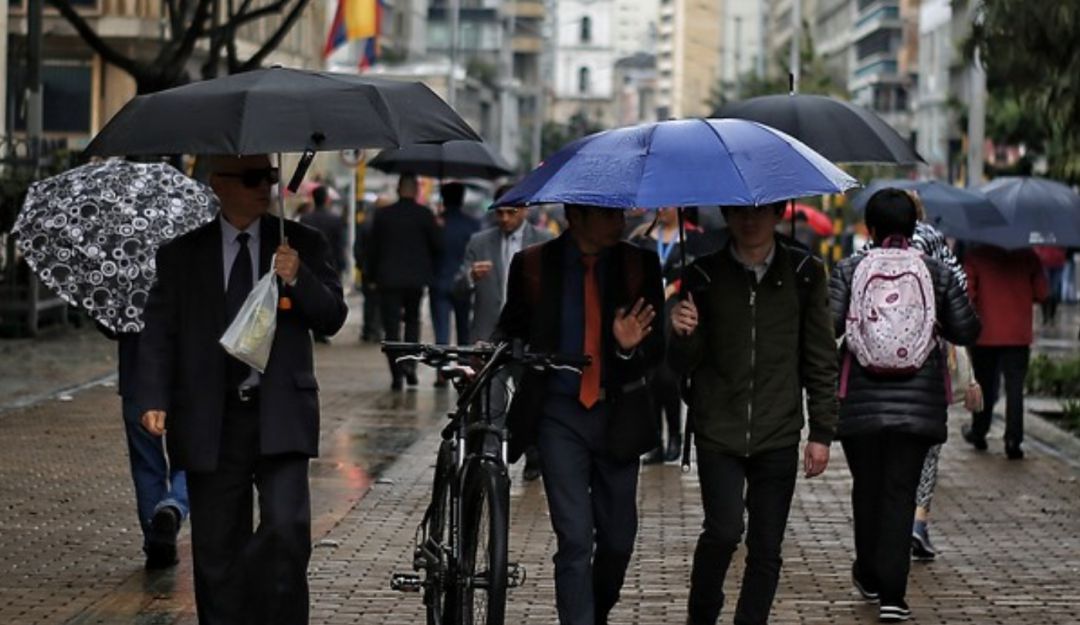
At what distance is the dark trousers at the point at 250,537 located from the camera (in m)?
8.34

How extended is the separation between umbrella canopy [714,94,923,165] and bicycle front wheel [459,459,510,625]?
2.38 meters

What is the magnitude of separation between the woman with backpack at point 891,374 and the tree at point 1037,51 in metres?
7.31

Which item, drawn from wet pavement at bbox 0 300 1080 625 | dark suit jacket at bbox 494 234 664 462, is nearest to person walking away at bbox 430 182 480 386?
wet pavement at bbox 0 300 1080 625

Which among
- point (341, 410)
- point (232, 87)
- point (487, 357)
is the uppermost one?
point (232, 87)

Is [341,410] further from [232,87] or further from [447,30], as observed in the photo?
[447,30]

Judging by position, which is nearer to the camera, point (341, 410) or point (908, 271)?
point (908, 271)

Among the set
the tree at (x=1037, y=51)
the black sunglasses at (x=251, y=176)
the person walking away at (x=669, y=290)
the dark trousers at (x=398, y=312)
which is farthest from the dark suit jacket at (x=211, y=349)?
the dark trousers at (x=398, y=312)

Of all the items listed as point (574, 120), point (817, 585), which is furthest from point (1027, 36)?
point (574, 120)

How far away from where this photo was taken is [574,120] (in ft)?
530

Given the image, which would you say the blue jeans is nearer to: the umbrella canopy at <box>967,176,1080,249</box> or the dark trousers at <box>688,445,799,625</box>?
the dark trousers at <box>688,445,799,625</box>

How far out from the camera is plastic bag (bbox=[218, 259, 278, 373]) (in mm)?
8148

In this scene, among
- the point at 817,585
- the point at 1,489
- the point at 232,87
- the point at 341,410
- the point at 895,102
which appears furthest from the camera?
the point at 895,102

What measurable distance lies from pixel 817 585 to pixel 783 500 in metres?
2.57

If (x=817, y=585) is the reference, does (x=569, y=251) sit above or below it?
above
